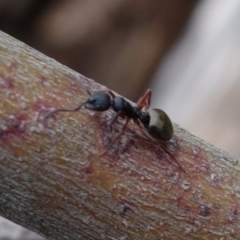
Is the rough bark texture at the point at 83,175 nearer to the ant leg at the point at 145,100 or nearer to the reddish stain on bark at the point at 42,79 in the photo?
the reddish stain on bark at the point at 42,79

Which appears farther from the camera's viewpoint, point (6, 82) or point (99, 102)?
point (99, 102)

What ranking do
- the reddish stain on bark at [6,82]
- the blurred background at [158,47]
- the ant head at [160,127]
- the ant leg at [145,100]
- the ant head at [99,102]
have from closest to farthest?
the reddish stain on bark at [6,82]
the ant head at [99,102]
the ant head at [160,127]
the ant leg at [145,100]
the blurred background at [158,47]

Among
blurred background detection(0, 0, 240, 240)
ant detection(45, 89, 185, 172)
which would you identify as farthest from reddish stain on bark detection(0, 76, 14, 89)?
blurred background detection(0, 0, 240, 240)

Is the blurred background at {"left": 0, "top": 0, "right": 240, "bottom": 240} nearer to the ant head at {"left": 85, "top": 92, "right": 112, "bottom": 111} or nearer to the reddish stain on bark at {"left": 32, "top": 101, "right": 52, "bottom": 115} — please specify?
the ant head at {"left": 85, "top": 92, "right": 112, "bottom": 111}

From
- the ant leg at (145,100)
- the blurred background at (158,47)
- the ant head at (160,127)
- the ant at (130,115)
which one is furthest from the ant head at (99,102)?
the blurred background at (158,47)

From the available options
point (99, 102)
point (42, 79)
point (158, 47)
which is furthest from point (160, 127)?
point (158, 47)

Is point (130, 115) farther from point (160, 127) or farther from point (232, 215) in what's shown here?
point (232, 215)

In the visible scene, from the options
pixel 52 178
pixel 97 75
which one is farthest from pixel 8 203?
pixel 97 75
